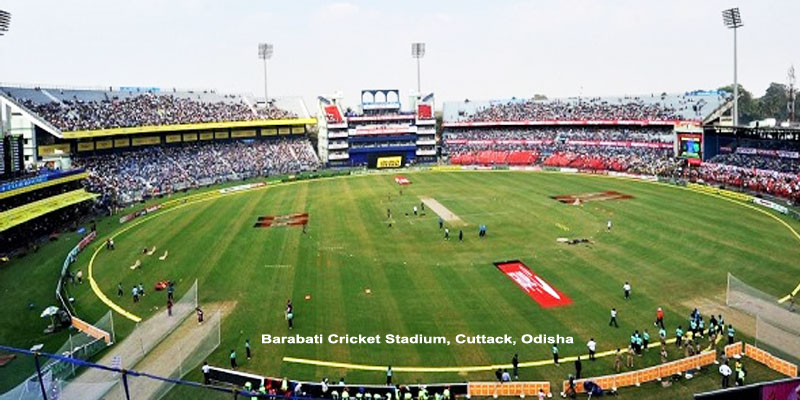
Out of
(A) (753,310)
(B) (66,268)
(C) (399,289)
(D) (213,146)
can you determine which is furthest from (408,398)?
(D) (213,146)

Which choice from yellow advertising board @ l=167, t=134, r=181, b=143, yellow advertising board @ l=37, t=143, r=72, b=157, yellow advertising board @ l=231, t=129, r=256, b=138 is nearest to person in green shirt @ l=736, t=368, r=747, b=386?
yellow advertising board @ l=37, t=143, r=72, b=157

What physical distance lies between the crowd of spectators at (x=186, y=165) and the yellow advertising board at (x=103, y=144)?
140 centimetres

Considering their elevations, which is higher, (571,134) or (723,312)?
(571,134)

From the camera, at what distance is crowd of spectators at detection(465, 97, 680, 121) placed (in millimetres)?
97125

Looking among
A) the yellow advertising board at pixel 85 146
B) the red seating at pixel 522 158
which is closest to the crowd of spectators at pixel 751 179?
the red seating at pixel 522 158

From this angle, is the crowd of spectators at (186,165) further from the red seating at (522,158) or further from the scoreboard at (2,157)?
the red seating at (522,158)

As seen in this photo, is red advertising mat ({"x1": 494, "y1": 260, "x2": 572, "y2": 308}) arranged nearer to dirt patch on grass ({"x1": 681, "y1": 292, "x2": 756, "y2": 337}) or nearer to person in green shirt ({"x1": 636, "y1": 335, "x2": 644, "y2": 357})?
person in green shirt ({"x1": 636, "y1": 335, "x2": 644, "y2": 357})

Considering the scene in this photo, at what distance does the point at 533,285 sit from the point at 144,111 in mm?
78962

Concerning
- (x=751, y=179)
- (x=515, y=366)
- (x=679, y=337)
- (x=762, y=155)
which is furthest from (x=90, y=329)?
(x=762, y=155)

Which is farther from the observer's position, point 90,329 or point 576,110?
point 576,110

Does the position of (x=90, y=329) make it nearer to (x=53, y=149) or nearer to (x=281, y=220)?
(x=281, y=220)

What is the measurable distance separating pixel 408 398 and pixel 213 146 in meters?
87.2

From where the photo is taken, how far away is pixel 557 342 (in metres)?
28.2

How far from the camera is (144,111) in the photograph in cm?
9400
